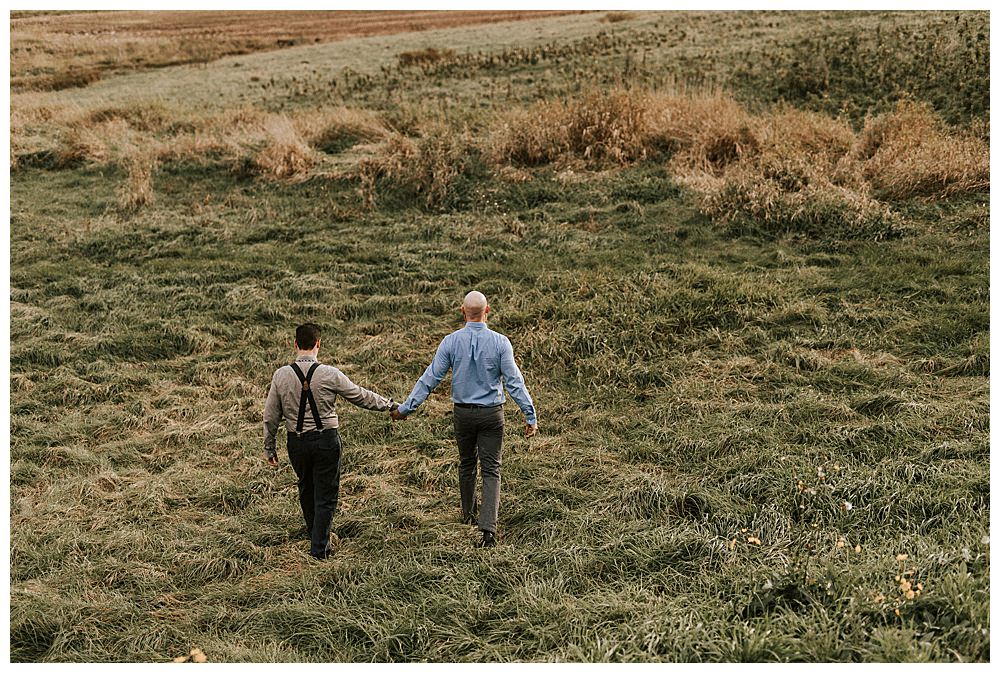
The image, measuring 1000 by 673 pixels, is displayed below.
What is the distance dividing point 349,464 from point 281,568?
62.8 inches

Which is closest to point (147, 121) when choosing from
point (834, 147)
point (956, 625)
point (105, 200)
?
point (105, 200)

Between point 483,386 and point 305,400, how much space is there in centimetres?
123

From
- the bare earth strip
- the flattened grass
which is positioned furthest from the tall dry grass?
the bare earth strip

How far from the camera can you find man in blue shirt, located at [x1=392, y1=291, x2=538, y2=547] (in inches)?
220

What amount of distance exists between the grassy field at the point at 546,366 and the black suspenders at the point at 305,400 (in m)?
0.97

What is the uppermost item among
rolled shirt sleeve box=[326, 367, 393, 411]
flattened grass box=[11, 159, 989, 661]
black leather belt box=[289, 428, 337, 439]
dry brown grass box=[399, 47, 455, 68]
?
dry brown grass box=[399, 47, 455, 68]

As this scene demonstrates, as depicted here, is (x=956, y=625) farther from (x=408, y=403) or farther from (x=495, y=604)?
(x=408, y=403)

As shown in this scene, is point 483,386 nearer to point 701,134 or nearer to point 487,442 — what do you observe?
point 487,442

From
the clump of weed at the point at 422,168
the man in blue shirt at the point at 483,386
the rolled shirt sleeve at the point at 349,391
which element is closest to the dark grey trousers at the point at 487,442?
the man in blue shirt at the point at 483,386

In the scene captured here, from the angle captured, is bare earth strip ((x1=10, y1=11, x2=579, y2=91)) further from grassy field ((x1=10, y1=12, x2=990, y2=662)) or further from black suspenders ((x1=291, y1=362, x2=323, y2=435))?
black suspenders ((x1=291, y1=362, x2=323, y2=435))

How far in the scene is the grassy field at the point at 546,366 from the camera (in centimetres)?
464

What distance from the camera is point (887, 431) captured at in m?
6.59

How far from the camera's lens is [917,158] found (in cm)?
1220

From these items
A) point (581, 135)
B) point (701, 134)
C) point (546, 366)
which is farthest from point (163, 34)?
point (546, 366)
